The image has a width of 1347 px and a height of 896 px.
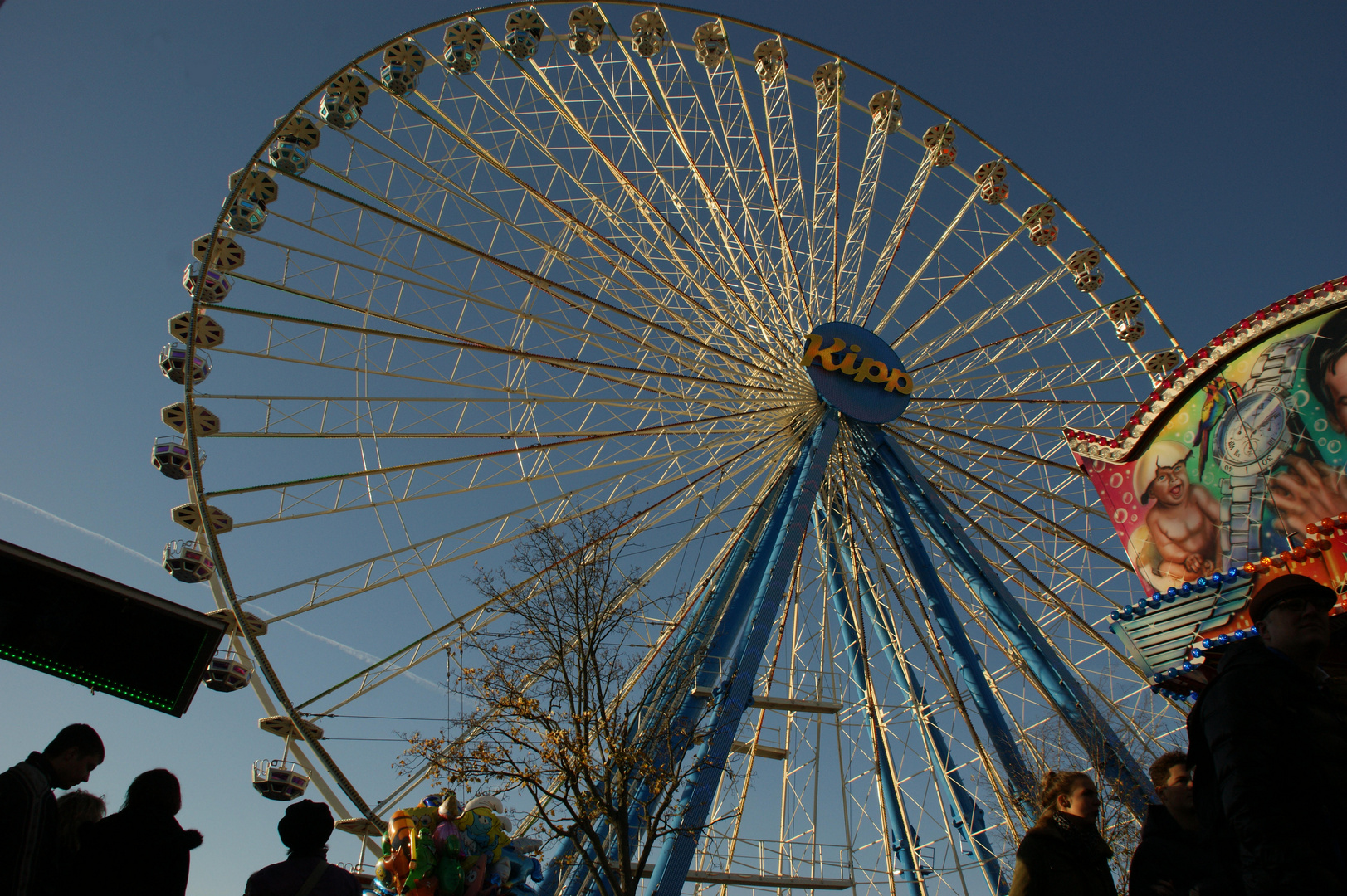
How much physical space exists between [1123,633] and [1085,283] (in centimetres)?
983

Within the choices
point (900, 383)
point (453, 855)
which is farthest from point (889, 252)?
point (453, 855)

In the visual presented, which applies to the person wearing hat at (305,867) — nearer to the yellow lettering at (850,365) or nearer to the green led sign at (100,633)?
the green led sign at (100,633)

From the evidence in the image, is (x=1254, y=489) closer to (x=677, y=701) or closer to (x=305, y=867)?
(x=677, y=701)

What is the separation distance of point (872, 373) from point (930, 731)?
623 cm

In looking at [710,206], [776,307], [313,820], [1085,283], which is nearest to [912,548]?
[776,307]

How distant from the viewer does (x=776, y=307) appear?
15172mm

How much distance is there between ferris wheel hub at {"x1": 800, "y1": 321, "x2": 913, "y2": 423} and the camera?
1417cm

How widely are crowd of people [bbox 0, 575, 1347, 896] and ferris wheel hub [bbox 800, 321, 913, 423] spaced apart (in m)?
10.5

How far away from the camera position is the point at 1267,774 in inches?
83.1

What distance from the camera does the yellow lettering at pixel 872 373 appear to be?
567 inches

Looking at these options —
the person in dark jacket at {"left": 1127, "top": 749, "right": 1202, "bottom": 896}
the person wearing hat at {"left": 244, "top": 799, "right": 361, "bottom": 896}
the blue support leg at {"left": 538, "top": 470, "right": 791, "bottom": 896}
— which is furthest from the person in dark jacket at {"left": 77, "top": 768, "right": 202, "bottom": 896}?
the blue support leg at {"left": 538, "top": 470, "right": 791, "bottom": 896}

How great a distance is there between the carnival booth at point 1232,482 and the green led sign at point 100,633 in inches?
378

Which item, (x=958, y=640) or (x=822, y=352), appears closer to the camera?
(x=958, y=640)

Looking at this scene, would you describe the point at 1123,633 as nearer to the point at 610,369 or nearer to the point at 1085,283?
the point at 610,369
